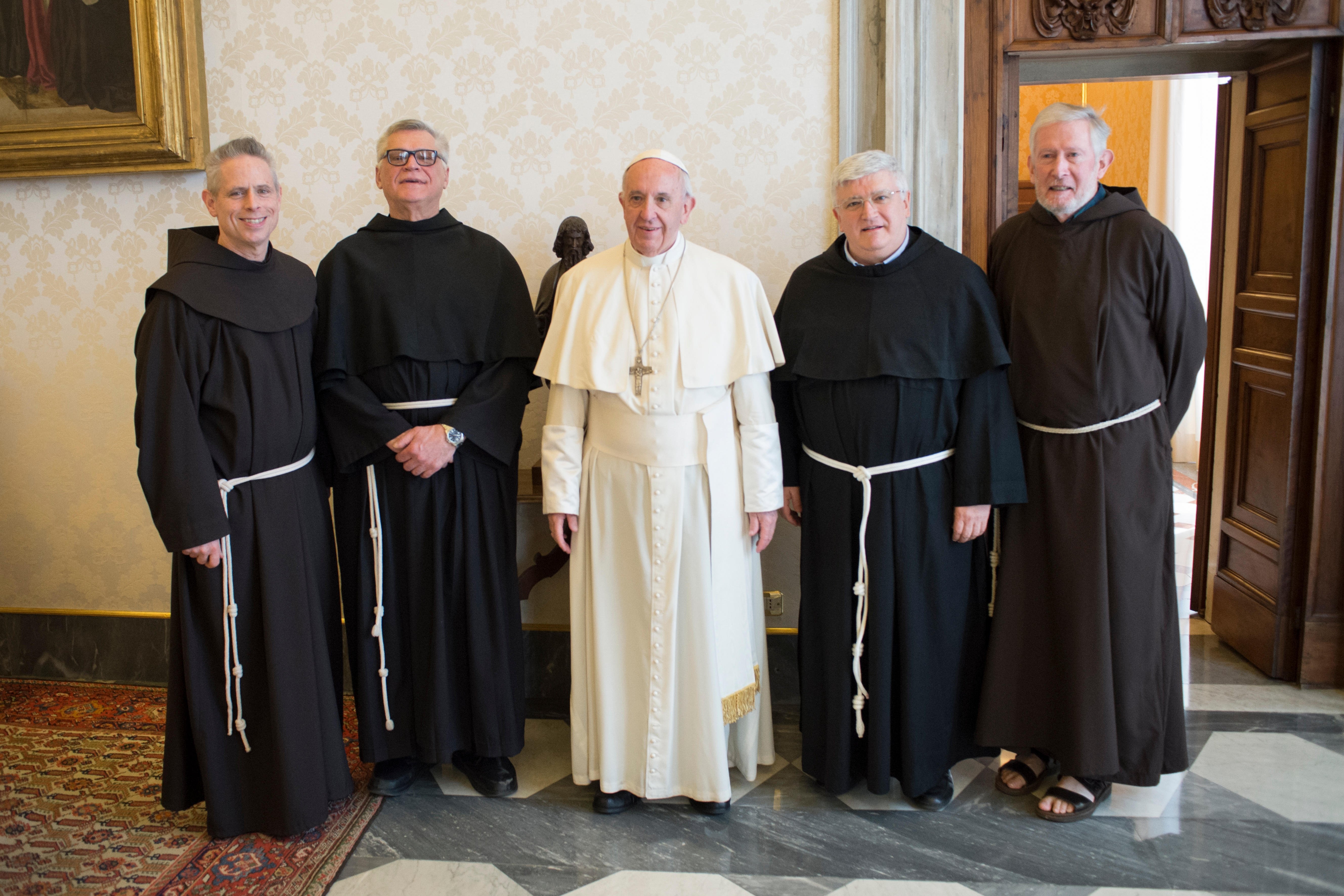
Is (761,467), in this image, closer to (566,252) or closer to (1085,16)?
(566,252)

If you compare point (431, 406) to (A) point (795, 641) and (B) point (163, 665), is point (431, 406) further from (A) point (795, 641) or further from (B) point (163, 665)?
(B) point (163, 665)

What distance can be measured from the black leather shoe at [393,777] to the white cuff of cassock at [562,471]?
3.13 feet

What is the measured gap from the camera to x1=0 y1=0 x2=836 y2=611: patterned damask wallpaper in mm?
3629

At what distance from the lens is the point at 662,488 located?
287 cm

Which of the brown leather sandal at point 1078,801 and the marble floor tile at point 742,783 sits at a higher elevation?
the brown leather sandal at point 1078,801

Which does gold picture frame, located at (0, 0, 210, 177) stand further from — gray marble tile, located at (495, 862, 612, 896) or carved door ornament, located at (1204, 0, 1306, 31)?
carved door ornament, located at (1204, 0, 1306, 31)

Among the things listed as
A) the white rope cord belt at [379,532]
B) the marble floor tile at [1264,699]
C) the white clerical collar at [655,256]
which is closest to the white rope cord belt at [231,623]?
the white rope cord belt at [379,532]

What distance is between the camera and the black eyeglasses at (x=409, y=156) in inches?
113

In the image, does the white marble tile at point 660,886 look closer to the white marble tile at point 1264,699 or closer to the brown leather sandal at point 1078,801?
the brown leather sandal at point 1078,801

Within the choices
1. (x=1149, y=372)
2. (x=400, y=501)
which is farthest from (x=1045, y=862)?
(x=400, y=501)

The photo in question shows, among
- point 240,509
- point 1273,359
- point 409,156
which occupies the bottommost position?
point 240,509

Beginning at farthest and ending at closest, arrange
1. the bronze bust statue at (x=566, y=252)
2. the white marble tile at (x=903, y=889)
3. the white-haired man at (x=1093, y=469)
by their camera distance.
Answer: the bronze bust statue at (x=566, y=252) < the white-haired man at (x=1093, y=469) < the white marble tile at (x=903, y=889)

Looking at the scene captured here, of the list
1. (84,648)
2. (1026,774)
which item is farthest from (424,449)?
(84,648)

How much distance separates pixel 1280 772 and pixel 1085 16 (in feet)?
8.27
